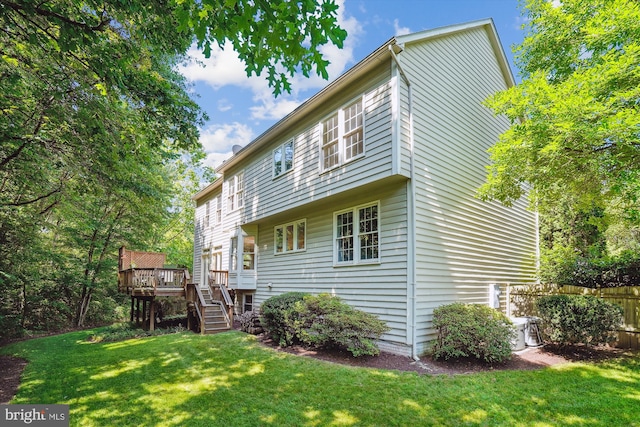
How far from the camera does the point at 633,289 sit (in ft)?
25.5

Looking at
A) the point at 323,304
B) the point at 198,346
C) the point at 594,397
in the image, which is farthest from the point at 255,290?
the point at 594,397

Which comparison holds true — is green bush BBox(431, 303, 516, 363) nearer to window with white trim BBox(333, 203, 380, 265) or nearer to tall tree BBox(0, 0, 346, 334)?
Answer: window with white trim BBox(333, 203, 380, 265)

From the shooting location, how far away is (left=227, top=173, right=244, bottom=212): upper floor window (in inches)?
565

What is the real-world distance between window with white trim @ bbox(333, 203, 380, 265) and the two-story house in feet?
0.10

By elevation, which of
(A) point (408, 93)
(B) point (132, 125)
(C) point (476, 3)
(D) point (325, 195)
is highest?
(C) point (476, 3)

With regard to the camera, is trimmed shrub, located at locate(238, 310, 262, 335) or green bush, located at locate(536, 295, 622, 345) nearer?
green bush, located at locate(536, 295, 622, 345)

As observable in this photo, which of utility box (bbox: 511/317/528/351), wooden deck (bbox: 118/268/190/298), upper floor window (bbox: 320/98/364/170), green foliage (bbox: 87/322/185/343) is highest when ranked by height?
upper floor window (bbox: 320/98/364/170)

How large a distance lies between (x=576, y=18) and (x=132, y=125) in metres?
10.7

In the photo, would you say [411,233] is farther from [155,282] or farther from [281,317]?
[155,282]

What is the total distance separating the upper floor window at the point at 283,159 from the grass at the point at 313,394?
6.01 meters

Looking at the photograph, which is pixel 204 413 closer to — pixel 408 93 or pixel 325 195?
pixel 325 195

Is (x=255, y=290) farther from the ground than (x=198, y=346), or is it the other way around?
(x=255, y=290)

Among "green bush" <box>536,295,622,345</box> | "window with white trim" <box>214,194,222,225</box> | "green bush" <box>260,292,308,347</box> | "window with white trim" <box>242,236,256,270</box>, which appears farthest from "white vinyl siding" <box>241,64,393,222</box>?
"green bush" <box>536,295,622,345</box>

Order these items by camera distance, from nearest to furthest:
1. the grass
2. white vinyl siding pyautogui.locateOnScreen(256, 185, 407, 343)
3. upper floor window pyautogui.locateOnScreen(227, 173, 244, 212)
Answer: the grass, white vinyl siding pyautogui.locateOnScreen(256, 185, 407, 343), upper floor window pyautogui.locateOnScreen(227, 173, 244, 212)
